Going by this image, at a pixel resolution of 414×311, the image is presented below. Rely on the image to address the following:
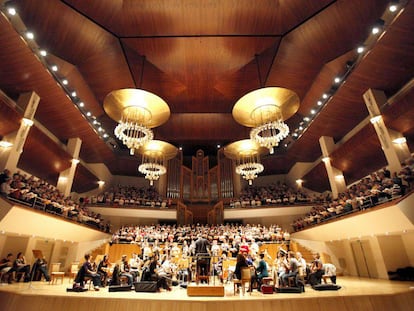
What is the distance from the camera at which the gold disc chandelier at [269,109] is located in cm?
709

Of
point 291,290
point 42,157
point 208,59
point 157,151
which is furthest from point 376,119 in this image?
point 42,157

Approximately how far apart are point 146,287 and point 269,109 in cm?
609

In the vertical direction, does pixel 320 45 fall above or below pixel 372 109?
above

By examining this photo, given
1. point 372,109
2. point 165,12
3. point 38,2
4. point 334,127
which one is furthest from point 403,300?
point 38,2

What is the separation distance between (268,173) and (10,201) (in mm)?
14931

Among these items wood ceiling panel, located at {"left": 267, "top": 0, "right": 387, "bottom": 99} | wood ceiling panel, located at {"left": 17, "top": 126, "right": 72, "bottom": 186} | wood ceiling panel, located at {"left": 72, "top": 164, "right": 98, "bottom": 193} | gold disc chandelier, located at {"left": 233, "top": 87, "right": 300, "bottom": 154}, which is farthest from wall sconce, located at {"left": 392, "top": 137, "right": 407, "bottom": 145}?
wood ceiling panel, located at {"left": 72, "top": 164, "right": 98, "bottom": 193}

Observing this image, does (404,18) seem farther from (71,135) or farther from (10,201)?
(71,135)

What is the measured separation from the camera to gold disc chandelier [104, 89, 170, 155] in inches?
281

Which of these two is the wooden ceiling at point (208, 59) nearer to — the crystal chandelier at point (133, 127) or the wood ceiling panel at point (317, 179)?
the wood ceiling panel at point (317, 179)

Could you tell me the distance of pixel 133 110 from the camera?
7512 mm

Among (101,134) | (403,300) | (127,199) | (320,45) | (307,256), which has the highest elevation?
(320,45)

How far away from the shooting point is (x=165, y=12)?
828 centimetres

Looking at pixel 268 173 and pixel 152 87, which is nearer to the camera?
pixel 152 87

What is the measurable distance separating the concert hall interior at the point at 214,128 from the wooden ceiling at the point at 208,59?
0.06 metres
